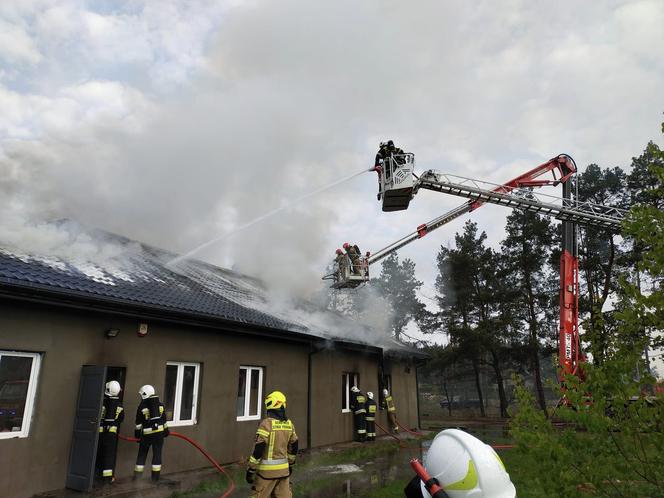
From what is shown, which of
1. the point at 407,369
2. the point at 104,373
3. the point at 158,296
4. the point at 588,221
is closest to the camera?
the point at 104,373

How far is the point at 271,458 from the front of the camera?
5.21 metres

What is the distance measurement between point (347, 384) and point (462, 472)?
12.2 meters

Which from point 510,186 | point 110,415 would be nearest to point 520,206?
point 510,186

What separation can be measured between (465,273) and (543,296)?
488 centimetres

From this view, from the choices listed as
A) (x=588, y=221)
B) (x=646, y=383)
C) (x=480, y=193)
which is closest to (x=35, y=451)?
(x=646, y=383)

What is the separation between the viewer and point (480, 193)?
1206cm

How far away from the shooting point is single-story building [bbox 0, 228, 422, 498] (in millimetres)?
Answer: 6496

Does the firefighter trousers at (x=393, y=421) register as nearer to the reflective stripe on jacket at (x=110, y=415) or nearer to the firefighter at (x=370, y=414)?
the firefighter at (x=370, y=414)

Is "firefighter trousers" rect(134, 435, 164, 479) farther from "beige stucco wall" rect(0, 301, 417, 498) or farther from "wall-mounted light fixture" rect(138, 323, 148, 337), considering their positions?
"wall-mounted light fixture" rect(138, 323, 148, 337)

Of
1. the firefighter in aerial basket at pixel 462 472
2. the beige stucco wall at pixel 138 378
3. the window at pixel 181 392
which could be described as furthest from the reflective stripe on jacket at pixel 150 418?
the firefighter in aerial basket at pixel 462 472

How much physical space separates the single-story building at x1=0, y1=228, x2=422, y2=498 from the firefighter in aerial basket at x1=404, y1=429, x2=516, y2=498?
615 cm

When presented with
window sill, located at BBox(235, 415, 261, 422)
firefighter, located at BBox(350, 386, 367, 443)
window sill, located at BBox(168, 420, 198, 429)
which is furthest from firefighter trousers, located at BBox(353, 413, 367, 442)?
window sill, located at BBox(168, 420, 198, 429)

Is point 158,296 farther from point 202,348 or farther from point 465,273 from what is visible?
point 465,273

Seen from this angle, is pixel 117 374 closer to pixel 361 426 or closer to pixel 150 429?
pixel 150 429
